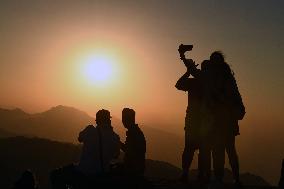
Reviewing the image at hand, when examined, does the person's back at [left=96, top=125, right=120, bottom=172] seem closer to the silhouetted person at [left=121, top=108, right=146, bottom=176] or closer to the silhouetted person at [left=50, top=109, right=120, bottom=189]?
the silhouetted person at [left=50, top=109, right=120, bottom=189]

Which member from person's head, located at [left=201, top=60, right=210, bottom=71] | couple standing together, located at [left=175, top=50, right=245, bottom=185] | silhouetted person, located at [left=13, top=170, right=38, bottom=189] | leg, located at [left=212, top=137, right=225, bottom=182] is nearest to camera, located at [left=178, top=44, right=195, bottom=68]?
couple standing together, located at [left=175, top=50, right=245, bottom=185]

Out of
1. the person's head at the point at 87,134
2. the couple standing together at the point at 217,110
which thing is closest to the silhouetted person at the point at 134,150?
the person's head at the point at 87,134

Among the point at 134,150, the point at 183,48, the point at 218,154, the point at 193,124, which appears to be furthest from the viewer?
the point at 193,124

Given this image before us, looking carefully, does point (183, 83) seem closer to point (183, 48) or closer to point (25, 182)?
point (183, 48)

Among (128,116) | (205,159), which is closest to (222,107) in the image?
(205,159)

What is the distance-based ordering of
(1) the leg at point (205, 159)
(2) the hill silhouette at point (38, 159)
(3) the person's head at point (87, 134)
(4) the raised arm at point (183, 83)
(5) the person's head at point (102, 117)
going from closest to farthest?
(3) the person's head at point (87, 134), (5) the person's head at point (102, 117), (1) the leg at point (205, 159), (4) the raised arm at point (183, 83), (2) the hill silhouette at point (38, 159)

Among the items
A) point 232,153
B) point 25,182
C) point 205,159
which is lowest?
point 25,182

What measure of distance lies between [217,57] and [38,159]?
116 meters

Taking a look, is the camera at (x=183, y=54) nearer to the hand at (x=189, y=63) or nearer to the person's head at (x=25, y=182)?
Result: the hand at (x=189, y=63)

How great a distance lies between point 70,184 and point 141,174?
1.55 m

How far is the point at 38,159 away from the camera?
392 feet

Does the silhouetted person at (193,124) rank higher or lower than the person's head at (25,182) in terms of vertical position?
higher

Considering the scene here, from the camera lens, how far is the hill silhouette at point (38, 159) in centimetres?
10594

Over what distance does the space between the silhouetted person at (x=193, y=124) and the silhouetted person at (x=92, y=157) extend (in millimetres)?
1939
